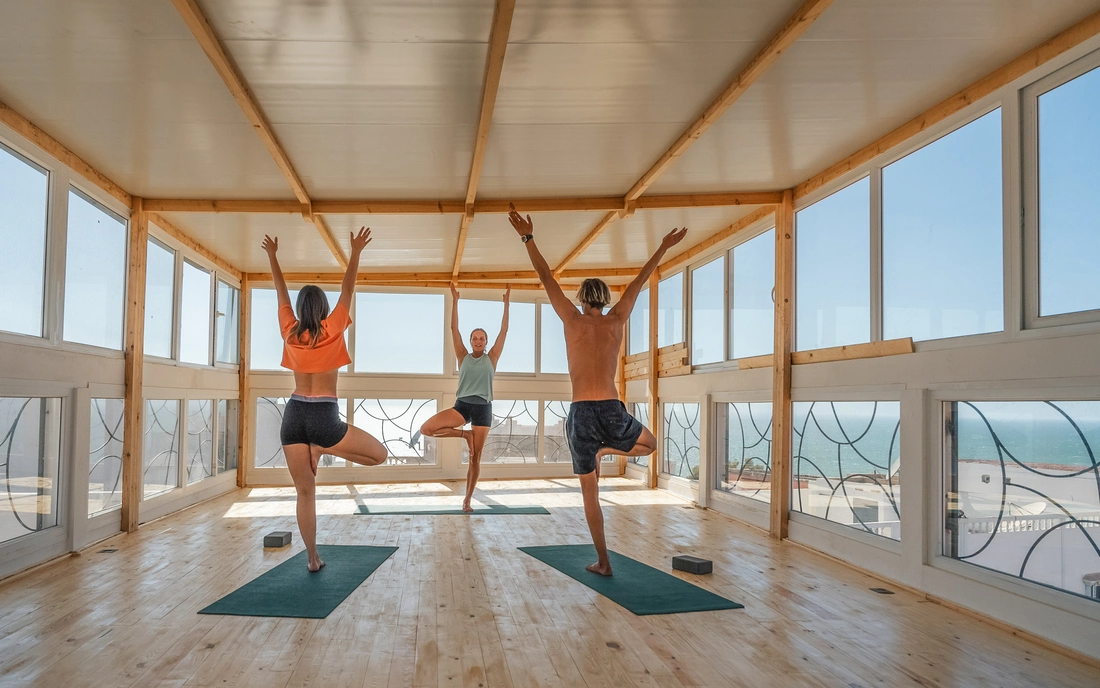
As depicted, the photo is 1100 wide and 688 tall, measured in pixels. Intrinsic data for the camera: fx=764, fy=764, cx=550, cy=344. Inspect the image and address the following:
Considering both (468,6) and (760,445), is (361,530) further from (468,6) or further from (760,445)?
(468,6)

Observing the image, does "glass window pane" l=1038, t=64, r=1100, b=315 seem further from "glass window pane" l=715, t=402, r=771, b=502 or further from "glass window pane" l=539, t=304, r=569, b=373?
"glass window pane" l=539, t=304, r=569, b=373

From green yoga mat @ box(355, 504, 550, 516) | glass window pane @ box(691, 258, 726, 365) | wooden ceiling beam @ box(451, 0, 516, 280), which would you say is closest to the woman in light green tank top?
green yoga mat @ box(355, 504, 550, 516)

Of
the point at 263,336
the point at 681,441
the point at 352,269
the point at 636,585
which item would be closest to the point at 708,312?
the point at 681,441

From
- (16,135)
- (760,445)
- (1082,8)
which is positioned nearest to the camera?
(1082,8)

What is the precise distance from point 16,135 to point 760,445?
5607 mm

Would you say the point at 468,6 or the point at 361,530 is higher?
the point at 468,6

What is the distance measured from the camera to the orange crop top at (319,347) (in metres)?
4.06

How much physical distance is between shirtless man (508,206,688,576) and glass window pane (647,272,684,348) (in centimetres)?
432

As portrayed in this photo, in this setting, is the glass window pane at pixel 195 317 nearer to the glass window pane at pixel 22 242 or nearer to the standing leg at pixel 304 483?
the glass window pane at pixel 22 242

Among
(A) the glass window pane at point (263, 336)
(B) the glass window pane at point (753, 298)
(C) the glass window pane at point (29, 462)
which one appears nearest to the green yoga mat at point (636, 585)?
(B) the glass window pane at point (753, 298)

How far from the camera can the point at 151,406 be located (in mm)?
6543

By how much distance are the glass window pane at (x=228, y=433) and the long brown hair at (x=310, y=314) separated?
5.16 metres

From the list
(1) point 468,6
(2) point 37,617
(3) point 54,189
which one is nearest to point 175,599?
(2) point 37,617

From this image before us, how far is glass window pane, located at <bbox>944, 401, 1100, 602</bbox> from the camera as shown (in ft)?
10.5
